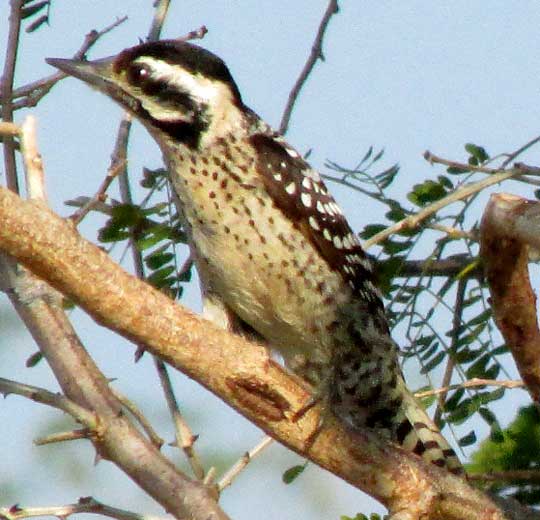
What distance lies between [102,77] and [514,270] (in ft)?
5.85

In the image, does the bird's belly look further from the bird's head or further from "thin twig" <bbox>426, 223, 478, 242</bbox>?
"thin twig" <bbox>426, 223, 478, 242</bbox>

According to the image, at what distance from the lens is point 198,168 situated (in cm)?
428

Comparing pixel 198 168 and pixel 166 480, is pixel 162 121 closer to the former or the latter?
pixel 198 168

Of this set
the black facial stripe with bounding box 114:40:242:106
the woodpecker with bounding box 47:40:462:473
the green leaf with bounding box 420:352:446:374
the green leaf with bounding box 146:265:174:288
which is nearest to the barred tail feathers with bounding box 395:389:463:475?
the woodpecker with bounding box 47:40:462:473

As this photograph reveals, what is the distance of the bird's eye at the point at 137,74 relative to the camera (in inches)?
170

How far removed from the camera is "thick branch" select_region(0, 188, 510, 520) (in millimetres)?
2926

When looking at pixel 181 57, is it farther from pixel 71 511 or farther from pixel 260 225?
pixel 71 511

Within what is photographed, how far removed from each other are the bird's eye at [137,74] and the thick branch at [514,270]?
1.58 m

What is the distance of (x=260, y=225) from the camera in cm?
426

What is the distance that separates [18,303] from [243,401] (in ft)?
2.47

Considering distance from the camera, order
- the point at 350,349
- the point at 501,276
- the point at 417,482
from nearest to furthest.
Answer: the point at 501,276
the point at 417,482
the point at 350,349

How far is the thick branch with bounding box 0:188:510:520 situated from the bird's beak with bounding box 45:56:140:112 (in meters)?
1.41

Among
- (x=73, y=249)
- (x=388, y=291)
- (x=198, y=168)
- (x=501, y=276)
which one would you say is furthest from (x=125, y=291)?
(x=388, y=291)

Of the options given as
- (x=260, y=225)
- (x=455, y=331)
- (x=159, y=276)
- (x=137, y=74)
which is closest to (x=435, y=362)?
(x=455, y=331)
